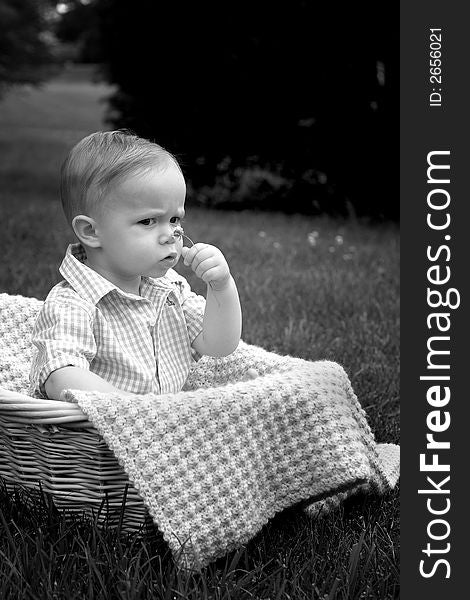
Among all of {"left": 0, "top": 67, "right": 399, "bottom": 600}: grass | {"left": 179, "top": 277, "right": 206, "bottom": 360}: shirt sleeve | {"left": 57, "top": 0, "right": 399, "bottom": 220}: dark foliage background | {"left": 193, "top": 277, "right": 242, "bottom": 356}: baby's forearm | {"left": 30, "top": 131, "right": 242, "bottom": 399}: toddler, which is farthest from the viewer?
{"left": 57, "top": 0, "right": 399, "bottom": 220}: dark foliage background

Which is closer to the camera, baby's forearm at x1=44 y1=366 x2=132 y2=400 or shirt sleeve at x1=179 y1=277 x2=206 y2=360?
baby's forearm at x1=44 y1=366 x2=132 y2=400

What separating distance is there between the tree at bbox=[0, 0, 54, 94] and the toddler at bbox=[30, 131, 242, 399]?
9.03 meters

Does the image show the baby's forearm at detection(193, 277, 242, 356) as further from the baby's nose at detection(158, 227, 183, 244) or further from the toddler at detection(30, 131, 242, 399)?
the baby's nose at detection(158, 227, 183, 244)

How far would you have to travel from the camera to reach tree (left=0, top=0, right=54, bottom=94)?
10.7 m

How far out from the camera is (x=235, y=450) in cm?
176

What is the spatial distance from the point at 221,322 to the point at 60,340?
1.36 ft

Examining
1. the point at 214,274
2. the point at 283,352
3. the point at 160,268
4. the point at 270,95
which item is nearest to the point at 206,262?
the point at 214,274

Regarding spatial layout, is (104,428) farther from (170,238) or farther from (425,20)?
(425,20)

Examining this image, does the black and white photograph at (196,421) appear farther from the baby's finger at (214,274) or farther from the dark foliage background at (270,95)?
the dark foliage background at (270,95)

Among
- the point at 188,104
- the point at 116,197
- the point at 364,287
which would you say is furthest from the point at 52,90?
the point at 116,197

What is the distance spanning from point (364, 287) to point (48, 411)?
2776 mm

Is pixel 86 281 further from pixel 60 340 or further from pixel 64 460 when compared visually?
pixel 64 460

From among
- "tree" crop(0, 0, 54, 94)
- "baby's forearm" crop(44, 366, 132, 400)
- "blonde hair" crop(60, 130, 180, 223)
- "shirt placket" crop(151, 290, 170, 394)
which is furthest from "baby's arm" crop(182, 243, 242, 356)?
"tree" crop(0, 0, 54, 94)

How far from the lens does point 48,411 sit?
1.71 metres
